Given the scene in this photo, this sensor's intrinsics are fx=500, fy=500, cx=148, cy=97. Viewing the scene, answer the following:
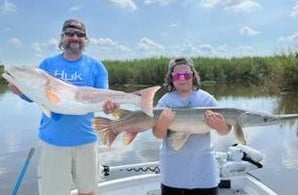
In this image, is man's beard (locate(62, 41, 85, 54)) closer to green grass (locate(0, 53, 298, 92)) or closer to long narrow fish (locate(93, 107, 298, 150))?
long narrow fish (locate(93, 107, 298, 150))

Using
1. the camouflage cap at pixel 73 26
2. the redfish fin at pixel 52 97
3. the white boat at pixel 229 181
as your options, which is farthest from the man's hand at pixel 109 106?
the white boat at pixel 229 181

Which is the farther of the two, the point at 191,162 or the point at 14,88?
the point at 14,88

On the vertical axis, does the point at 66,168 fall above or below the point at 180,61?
below

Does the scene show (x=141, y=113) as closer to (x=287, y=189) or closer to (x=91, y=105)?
(x=91, y=105)

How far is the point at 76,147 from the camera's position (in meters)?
4.25

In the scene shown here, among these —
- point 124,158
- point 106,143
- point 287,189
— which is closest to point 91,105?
point 106,143

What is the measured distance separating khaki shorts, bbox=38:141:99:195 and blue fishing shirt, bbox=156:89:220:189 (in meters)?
0.87

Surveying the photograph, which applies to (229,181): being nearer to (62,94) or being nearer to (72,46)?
(72,46)

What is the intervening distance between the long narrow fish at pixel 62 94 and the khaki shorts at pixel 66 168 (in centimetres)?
52

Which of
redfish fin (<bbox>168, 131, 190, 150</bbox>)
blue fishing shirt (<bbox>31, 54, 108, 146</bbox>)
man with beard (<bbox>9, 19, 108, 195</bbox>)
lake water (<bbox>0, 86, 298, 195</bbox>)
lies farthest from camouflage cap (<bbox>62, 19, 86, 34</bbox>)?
lake water (<bbox>0, 86, 298, 195</bbox>)

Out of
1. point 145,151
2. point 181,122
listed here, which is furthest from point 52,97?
point 145,151

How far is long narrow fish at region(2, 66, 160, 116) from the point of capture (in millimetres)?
3645

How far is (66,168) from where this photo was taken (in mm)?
4312

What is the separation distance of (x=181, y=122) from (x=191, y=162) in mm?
302
